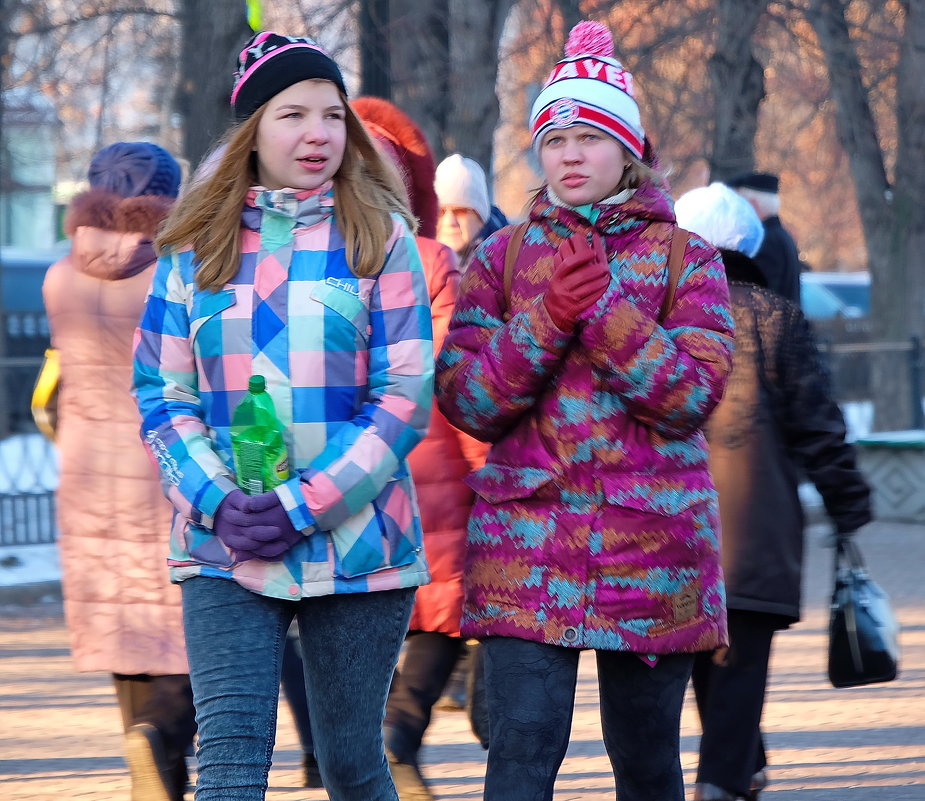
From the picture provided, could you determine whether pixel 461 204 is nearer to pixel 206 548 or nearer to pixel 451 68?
pixel 206 548

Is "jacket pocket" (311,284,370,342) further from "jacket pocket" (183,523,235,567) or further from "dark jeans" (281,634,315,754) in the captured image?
"dark jeans" (281,634,315,754)

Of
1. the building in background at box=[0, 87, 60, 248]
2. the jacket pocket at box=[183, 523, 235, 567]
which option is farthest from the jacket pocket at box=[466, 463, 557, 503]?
the building in background at box=[0, 87, 60, 248]

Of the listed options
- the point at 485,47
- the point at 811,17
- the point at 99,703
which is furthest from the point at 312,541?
the point at 811,17

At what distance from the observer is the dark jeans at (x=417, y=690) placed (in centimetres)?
459

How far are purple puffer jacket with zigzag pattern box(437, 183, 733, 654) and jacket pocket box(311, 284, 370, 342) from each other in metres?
0.28

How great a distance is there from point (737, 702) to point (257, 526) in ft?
5.92

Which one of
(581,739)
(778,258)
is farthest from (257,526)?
(778,258)

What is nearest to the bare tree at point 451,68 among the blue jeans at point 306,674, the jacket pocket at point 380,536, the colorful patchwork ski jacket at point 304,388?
the colorful patchwork ski jacket at point 304,388

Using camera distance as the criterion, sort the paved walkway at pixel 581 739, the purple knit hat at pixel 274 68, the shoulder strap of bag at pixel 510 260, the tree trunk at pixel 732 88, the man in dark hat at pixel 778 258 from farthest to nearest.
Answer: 1. the tree trunk at pixel 732 88
2. the man in dark hat at pixel 778 258
3. the paved walkway at pixel 581 739
4. the shoulder strap of bag at pixel 510 260
5. the purple knit hat at pixel 274 68

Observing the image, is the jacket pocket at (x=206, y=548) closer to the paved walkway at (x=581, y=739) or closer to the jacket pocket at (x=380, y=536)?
the jacket pocket at (x=380, y=536)

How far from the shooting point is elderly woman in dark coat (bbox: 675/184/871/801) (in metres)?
4.17

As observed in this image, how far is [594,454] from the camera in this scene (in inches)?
127

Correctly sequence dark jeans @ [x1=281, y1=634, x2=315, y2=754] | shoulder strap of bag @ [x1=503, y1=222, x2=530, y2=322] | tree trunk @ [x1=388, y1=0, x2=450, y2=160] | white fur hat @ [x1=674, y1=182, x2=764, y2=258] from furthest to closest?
tree trunk @ [x1=388, y1=0, x2=450, y2=160] → dark jeans @ [x1=281, y1=634, x2=315, y2=754] → white fur hat @ [x1=674, y1=182, x2=764, y2=258] → shoulder strap of bag @ [x1=503, y1=222, x2=530, y2=322]

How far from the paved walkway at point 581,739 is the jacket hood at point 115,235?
5.49 feet
